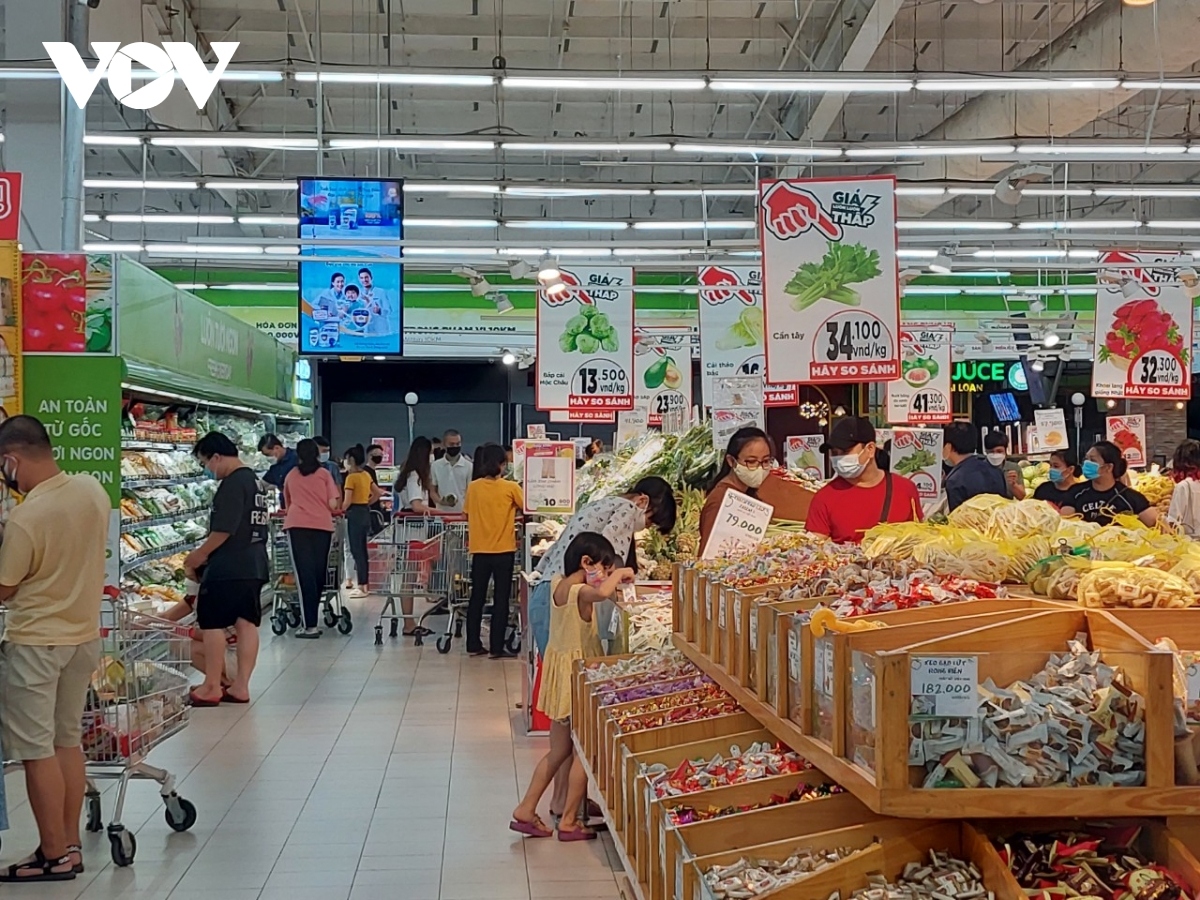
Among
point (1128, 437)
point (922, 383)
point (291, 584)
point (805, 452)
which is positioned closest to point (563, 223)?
point (805, 452)

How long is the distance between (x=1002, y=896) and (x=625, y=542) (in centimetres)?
387

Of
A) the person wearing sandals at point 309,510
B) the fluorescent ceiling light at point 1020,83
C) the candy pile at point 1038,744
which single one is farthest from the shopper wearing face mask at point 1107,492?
the candy pile at point 1038,744

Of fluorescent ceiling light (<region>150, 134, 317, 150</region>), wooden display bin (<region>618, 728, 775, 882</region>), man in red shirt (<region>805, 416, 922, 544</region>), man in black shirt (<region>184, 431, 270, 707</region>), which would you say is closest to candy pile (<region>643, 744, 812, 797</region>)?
wooden display bin (<region>618, 728, 775, 882</region>)

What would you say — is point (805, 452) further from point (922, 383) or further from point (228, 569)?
point (228, 569)

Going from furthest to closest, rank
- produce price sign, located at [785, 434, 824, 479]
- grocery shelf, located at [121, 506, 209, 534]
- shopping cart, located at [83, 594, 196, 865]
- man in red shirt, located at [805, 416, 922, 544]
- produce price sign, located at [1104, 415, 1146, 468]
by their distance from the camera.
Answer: produce price sign, located at [1104, 415, 1146, 468]
produce price sign, located at [785, 434, 824, 479]
grocery shelf, located at [121, 506, 209, 534]
man in red shirt, located at [805, 416, 922, 544]
shopping cart, located at [83, 594, 196, 865]

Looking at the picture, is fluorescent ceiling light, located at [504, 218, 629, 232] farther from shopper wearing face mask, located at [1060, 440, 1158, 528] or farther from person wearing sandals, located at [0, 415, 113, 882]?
person wearing sandals, located at [0, 415, 113, 882]

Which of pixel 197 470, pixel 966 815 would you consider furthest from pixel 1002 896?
pixel 197 470

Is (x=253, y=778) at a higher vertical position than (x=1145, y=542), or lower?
lower

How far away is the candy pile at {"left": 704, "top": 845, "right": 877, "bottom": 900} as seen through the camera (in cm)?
261

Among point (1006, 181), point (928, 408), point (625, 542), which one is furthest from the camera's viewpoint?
point (928, 408)

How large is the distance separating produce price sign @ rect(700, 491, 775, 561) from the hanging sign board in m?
10.6

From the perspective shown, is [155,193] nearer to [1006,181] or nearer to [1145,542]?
[1006,181]

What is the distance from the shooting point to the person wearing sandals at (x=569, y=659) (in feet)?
17.9

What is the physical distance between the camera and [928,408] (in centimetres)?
1580
